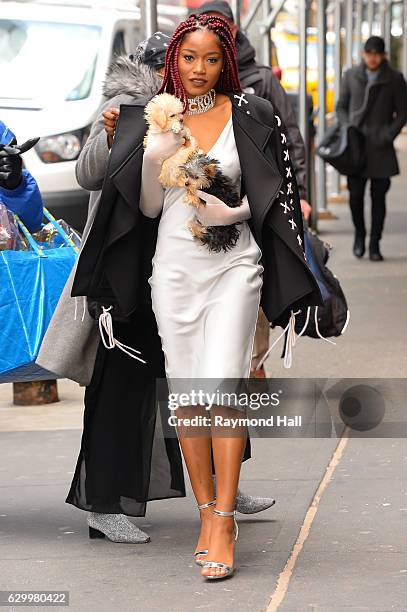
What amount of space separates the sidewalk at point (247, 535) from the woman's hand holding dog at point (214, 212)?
1.13m

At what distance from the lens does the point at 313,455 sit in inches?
256

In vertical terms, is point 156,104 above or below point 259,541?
above

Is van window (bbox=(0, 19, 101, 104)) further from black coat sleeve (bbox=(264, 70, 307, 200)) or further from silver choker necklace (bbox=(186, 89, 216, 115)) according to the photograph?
silver choker necklace (bbox=(186, 89, 216, 115))

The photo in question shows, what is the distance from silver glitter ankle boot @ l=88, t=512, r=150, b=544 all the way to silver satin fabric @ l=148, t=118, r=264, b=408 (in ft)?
2.17

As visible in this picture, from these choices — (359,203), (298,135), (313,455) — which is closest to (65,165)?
(359,203)

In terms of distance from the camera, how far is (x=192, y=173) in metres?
4.68

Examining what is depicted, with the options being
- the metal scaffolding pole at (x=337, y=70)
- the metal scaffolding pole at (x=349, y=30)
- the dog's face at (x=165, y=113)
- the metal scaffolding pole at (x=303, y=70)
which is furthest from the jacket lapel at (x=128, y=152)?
the metal scaffolding pole at (x=349, y=30)

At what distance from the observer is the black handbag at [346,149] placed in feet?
43.4

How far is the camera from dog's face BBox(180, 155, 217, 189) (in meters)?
4.68

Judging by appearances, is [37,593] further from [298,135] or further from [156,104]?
[298,135]

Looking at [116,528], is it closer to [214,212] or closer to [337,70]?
[214,212]

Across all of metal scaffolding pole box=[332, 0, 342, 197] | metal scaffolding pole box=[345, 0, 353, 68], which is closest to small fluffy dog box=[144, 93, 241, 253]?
metal scaffolding pole box=[332, 0, 342, 197]

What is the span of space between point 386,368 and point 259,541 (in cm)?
332

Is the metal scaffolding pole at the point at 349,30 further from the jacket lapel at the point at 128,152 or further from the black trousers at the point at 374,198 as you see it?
the jacket lapel at the point at 128,152
